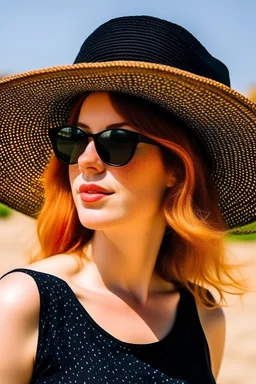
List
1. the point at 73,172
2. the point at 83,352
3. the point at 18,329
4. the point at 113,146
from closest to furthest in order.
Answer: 1. the point at 18,329
2. the point at 83,352
3. the point at 113,146
4. the point at 73,172

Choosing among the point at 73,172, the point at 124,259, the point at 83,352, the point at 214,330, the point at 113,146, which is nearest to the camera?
the point at 83,352

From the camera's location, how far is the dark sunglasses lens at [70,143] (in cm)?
208

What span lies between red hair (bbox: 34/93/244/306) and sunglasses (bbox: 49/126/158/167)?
0.04 m

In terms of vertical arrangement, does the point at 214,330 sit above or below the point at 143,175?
below

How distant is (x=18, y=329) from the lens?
180 centimetres

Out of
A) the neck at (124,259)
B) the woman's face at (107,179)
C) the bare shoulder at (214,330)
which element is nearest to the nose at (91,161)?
the woman's face at (107,179)

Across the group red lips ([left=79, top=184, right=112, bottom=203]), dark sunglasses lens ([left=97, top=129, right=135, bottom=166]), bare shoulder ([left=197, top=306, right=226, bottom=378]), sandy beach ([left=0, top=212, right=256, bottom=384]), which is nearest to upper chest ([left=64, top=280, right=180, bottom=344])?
bare shoulder ([left=197, top=306, right=226, bottom=378])

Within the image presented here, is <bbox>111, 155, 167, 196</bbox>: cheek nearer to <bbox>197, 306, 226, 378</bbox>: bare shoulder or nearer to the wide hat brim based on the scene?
the wide hat brim

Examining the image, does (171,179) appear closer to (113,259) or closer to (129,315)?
(113,259)

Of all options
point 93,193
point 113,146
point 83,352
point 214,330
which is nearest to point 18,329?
point 83,352

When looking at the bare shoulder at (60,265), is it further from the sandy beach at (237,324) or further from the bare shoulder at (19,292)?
the sandy beach at (237,324)

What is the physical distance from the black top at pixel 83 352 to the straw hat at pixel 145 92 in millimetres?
572

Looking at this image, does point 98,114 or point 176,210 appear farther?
point 176,210

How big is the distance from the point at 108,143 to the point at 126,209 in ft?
0.65
